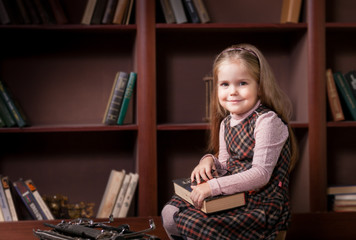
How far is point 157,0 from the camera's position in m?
2.17

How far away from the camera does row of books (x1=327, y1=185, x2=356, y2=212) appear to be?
209cm

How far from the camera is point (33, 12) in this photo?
2.03 meters

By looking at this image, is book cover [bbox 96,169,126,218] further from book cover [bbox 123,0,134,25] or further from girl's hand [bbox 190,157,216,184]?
book cover [bbox 123,0,134,25]

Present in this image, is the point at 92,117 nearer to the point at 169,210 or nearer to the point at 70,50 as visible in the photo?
the point at 70,50

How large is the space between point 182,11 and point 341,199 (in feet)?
3.99

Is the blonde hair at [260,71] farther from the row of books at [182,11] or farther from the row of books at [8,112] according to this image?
the row of books at [8,112]

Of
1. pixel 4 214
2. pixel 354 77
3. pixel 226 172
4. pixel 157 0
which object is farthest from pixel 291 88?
pixel 4 214

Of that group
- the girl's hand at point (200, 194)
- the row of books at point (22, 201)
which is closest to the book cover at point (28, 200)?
the row of books at point (22, 201)

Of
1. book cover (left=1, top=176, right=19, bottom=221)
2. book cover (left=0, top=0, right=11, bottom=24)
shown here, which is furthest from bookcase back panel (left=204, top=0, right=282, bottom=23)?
book cover (left=1, top=176, right=19, bottom=221)

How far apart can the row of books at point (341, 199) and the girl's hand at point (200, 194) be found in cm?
106

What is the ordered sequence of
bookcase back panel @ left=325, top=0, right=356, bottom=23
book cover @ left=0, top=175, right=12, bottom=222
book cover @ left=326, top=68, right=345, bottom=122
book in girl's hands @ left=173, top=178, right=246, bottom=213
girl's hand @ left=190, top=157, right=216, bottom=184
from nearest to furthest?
book in girl's hands @ left=173, top=178, right=246, bottom=213 < girl's hand @ left=190, top=157, right=216, bottom=184 < book cover @ left=0, top=175, right=12, bottom=222 < book cover @ left=326, top=68, right=345, bottom=122 < bookcase back panel @ left=325, top=0, right=356, bottom=23

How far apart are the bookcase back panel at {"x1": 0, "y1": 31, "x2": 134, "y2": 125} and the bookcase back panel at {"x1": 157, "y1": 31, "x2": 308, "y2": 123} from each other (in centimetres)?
22

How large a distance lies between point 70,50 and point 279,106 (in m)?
1.33

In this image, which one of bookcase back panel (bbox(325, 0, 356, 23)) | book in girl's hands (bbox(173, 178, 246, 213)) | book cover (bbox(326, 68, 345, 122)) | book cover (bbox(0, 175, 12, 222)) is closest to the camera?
book in girl's hands (bbox(173, 178, 246, 213))
